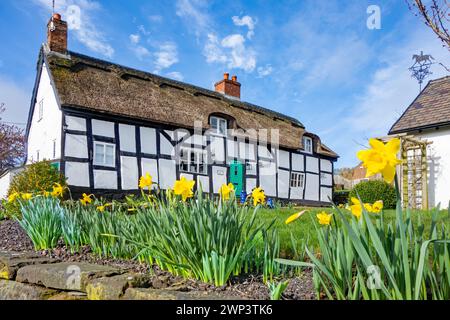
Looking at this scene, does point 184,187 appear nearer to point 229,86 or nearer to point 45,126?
point 45,126

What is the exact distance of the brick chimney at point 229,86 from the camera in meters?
19.8

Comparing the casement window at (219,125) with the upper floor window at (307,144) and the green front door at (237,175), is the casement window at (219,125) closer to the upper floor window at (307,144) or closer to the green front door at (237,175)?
the green front door at (237,175)

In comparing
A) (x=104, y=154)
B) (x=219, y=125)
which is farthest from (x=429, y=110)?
(x=104, y=154)

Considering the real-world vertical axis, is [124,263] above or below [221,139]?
below

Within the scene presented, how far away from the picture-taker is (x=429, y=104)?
13.6m

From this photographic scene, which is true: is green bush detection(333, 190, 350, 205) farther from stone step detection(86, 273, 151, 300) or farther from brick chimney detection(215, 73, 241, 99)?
stone step detection(86, 273, 151, 300)

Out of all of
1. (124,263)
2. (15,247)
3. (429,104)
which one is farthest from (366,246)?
(429,104)

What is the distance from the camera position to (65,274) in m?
2.60

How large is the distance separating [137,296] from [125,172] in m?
11.0

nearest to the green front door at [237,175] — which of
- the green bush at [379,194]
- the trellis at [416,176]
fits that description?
the green bush at [379,194]

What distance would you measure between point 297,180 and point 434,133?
7.04m

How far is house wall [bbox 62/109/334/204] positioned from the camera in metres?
11.7
